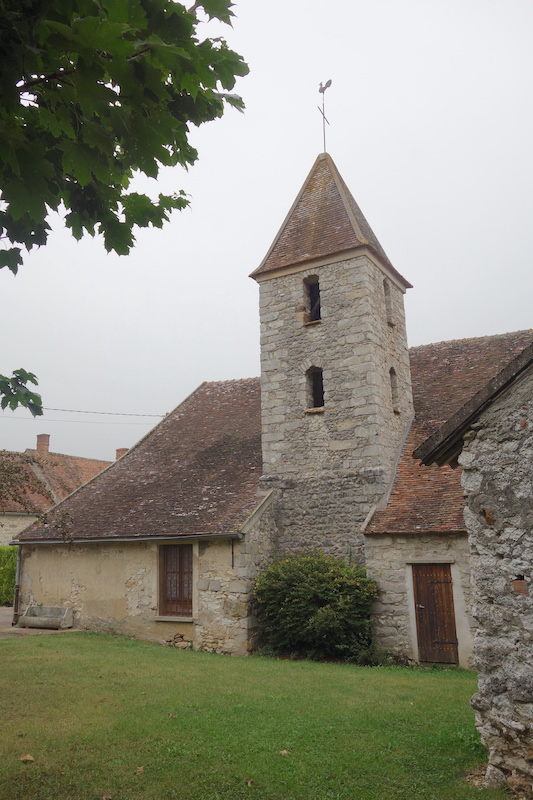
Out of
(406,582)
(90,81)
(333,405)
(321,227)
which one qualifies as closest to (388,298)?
(321,227)

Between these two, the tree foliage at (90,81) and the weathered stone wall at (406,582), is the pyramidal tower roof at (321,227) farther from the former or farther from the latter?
the tree foliage at (90,81)

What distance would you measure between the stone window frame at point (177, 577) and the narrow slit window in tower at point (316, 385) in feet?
14.8

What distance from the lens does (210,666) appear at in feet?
34.4

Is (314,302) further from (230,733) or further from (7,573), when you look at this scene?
(7,573)

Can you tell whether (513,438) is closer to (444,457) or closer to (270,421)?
(444,457)

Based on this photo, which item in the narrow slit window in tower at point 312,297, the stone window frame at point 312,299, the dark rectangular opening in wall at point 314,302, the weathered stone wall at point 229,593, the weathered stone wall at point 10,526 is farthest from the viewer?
the weathered stone wall at point 10,526

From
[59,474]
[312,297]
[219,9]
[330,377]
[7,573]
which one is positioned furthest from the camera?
[59,474]

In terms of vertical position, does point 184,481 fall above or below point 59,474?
below

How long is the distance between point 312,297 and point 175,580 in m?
7.75

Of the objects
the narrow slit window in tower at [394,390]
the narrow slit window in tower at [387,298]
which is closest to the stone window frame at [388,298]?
the narrow slit window in tower at [387,298]

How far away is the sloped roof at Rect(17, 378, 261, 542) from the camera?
13.5 meters

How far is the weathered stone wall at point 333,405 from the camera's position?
518 inches

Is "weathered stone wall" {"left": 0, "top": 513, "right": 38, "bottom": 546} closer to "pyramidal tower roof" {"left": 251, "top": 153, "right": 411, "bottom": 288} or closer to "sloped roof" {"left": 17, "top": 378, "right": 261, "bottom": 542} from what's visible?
"sloped roof" {"left": 17, "top": 378, "right": 261, "bottom": 542}

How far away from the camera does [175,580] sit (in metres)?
13.5
